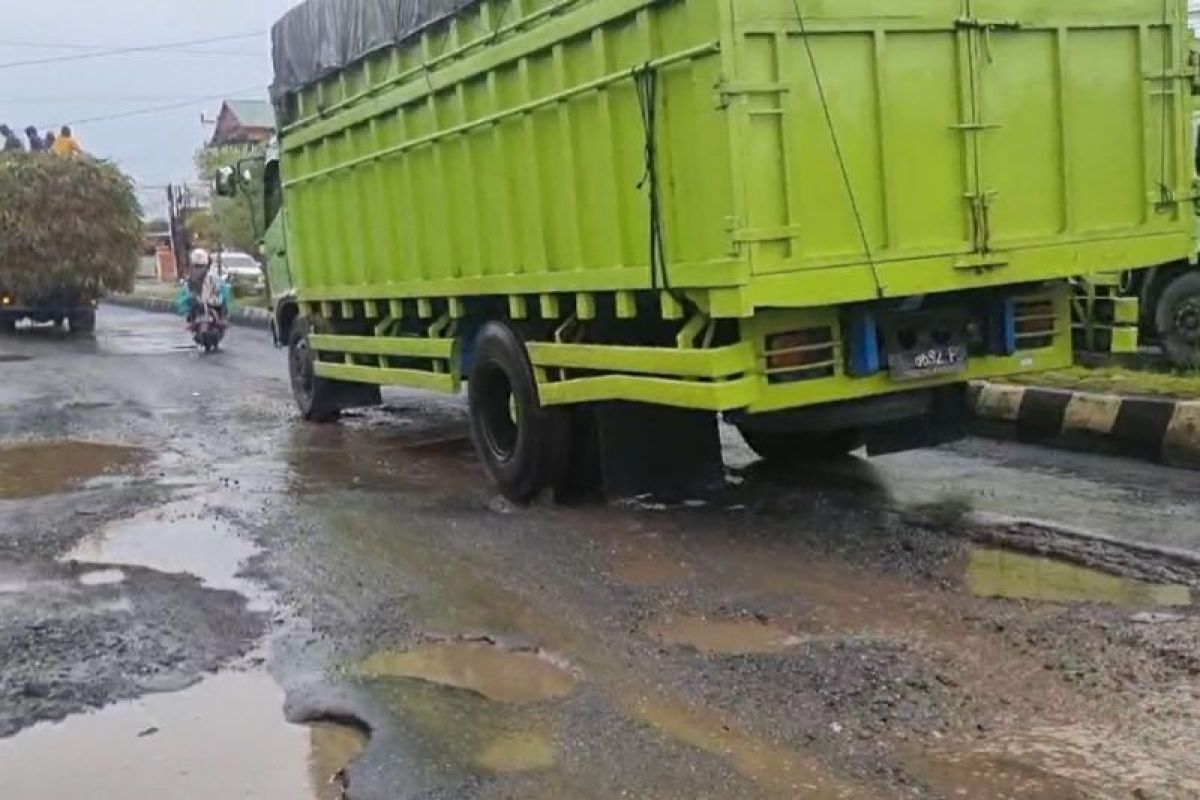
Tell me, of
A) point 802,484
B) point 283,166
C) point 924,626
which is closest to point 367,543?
point 802,484

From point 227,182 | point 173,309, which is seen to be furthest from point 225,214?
point 227,182

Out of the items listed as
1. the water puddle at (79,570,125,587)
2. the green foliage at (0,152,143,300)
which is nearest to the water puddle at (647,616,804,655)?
the water puddle at (79,570,125,587)

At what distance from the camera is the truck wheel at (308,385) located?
1198 centimetres

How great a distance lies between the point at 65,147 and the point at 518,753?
80.9ft

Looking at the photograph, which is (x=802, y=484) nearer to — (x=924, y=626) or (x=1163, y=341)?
(x=924, y=626)

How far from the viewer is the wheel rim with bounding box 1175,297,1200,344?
1090cm

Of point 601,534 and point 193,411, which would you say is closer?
point 601,534

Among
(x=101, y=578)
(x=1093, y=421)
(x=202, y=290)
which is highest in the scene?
(x=202, y=290)

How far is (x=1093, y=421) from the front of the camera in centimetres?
855

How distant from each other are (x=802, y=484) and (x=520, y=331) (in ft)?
5.76

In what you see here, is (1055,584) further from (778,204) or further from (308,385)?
(308,385)

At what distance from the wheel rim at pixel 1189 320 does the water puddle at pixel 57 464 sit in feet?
25.5

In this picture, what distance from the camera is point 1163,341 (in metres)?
11.1

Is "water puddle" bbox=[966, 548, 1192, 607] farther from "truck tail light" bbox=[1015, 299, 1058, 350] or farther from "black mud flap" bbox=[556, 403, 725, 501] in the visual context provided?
"black mud flap" bbox=[556, 403, 725, 501]
